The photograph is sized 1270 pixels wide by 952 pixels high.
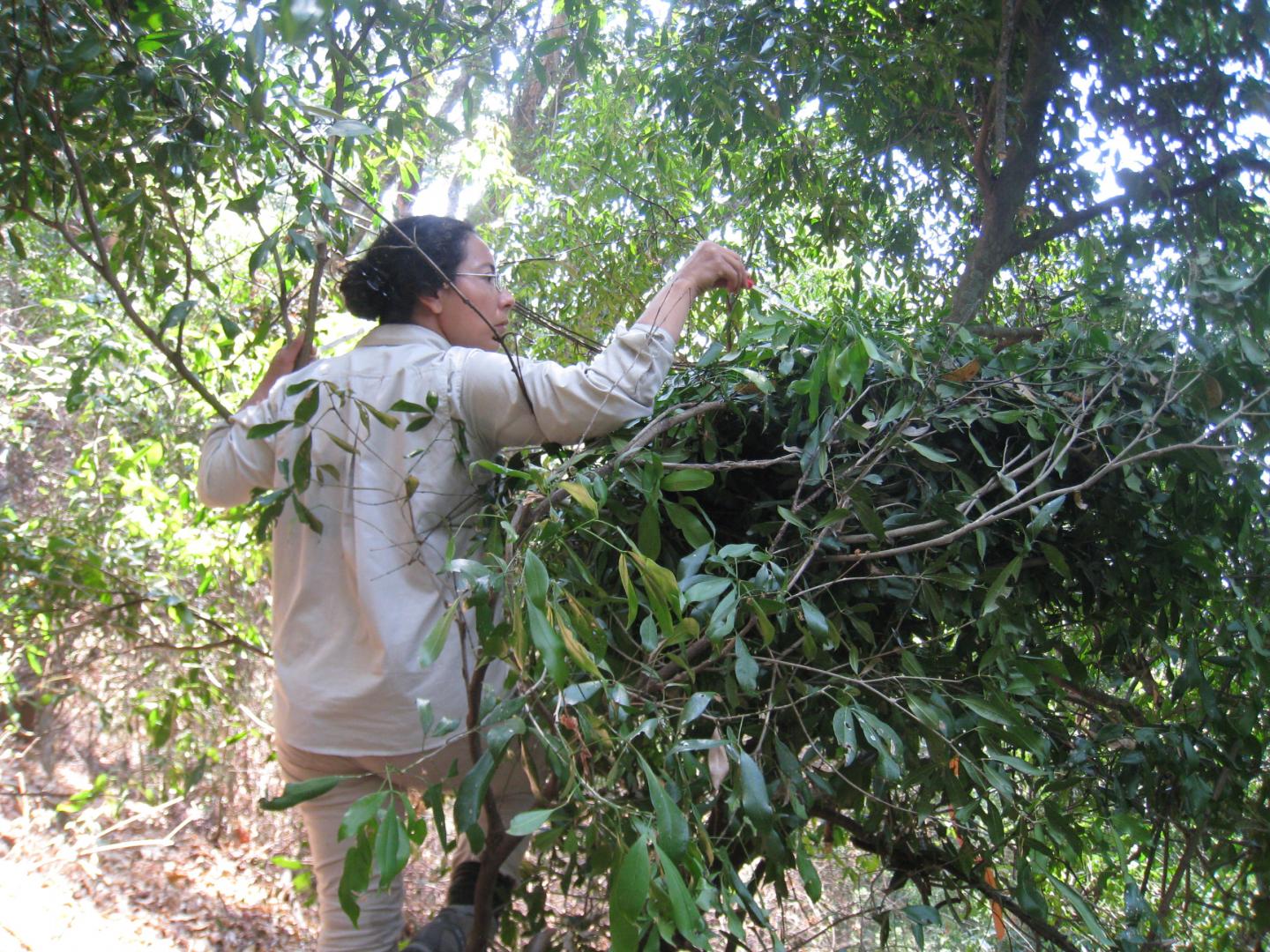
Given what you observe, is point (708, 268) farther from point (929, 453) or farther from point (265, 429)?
point (265, 429)

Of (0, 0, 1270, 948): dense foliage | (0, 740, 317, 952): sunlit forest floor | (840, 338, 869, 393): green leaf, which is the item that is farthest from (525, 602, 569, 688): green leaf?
(0, 740, 317, 952): sunlit forest floor

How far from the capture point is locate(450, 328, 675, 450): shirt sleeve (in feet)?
4.88

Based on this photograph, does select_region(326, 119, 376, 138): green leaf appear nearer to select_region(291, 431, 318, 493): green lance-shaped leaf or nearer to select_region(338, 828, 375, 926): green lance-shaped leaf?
select_region(291, 431, 318, 493): green lance-shaped leaf

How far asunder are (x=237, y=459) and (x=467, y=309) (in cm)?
47

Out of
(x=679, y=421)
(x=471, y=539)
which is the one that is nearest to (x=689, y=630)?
(x=679, y=421)

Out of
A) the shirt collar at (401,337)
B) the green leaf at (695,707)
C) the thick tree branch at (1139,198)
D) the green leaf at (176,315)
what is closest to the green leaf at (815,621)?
the green leaf at (695,707)

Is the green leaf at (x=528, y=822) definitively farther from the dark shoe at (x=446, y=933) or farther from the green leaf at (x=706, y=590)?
the dark shoe at (x=446, y=933)

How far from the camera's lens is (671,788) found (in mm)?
1122

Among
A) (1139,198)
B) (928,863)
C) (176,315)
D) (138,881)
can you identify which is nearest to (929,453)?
(928,863)

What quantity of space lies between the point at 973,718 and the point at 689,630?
43cm

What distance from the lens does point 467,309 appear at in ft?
6.06

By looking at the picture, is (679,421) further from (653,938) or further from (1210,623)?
(1210,623)

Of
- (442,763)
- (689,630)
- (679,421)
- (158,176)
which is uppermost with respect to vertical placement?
(158,176)

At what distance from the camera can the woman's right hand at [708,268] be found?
1.63 m
